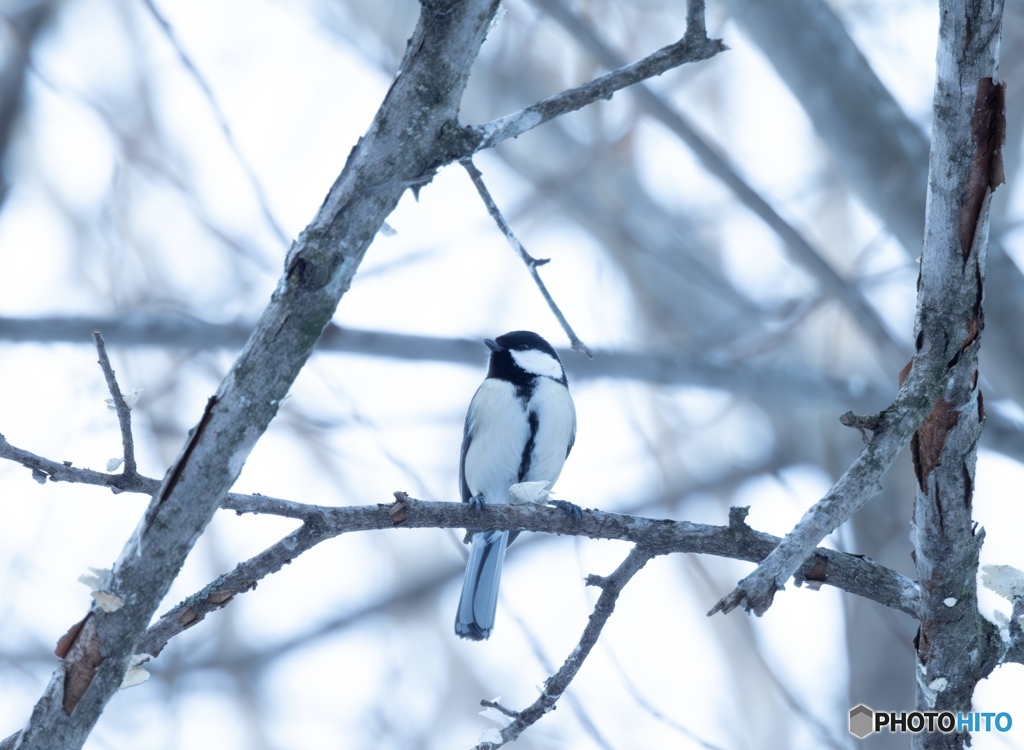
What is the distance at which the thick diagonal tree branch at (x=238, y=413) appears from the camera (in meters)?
1.20

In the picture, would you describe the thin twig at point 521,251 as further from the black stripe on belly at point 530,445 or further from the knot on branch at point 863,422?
the black stripe on belly at point 530,445

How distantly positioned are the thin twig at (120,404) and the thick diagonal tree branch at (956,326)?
1268 mm

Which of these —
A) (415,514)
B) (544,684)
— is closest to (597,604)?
(544,684)

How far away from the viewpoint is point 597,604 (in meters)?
1.83

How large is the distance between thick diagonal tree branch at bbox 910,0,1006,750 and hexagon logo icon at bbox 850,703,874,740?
2.28ft

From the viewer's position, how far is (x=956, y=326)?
1.47m

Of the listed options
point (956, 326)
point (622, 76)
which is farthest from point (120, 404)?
point (956, 326)

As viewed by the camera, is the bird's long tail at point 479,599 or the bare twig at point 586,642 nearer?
the bare twig at point 586,642

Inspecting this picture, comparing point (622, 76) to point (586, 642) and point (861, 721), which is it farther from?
point (861, 721)

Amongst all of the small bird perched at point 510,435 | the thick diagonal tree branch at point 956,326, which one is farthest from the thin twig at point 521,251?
the small bird perched at point 510,435

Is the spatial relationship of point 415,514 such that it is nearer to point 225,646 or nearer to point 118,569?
point 118,569

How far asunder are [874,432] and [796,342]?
419cm

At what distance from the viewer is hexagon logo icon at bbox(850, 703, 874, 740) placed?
7.79ft

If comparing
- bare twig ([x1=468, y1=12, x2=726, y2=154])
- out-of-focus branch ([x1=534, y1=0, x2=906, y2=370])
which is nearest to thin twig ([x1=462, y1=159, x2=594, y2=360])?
bare twig ([x1=468, y1=12, x2=726, y2=154])
